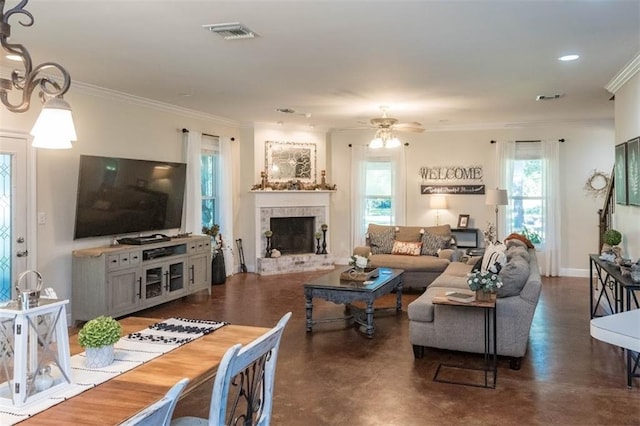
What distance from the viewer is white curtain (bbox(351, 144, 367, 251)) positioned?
959cm

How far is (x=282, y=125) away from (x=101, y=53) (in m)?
Answer: 4.87

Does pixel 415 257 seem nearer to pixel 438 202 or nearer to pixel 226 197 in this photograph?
pixel 438 202

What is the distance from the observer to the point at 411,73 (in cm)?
505

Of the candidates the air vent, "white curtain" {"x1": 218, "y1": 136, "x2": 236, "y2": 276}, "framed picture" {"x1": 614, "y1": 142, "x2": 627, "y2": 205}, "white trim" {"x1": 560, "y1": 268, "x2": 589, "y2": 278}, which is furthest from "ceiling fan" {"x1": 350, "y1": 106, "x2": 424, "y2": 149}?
"white trim" {"x1": 560, "y1": 268, "x2": 589, "y2": 278}

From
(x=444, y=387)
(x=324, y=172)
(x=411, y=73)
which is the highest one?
(x=411, y=73)

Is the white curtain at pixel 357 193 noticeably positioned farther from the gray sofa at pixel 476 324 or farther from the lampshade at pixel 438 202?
the gray sofa at pixel 476 324

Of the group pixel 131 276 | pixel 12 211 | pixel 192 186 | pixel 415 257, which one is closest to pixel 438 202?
pixel 415 257

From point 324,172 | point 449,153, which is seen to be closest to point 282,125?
point 324,172

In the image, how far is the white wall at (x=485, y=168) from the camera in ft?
27.2

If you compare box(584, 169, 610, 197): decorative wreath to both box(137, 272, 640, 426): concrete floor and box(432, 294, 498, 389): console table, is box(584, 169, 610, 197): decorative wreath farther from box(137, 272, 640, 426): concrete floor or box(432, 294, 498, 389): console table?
box(432, 294, 498, 389): console table

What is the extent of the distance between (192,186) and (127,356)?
5.49 m

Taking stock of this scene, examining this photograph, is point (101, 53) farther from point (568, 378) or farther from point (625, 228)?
point (625, 228)

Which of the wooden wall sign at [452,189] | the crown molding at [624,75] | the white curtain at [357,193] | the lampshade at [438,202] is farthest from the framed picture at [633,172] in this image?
the white curtain at [357,193]

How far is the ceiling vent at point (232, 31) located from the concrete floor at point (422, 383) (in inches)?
107
